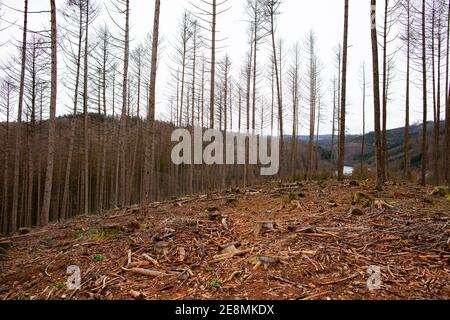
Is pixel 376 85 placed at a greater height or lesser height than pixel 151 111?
greater

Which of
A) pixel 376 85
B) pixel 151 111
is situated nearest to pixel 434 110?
pixel 376 85

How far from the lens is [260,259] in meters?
3.96

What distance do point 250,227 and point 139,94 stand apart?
15.2m

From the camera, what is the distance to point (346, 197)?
7812mm

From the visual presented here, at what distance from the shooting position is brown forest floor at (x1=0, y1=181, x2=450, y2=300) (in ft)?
10.9

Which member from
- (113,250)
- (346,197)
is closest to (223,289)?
(113,250)

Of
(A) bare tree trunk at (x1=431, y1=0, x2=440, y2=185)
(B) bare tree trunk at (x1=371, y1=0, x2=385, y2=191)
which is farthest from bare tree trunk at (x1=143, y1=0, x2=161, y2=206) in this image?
(A) bare tree trunk at (x1=431, y1=0, x2=440, y2=185)

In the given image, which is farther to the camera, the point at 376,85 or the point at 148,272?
the point at 376,85

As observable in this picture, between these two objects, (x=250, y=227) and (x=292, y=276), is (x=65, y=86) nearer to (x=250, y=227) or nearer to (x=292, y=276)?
(x=250, y=227)

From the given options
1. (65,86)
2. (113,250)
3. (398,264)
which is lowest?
(113,250)

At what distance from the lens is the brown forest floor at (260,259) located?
3318mm

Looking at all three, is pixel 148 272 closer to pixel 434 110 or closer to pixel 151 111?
pixel 151 111

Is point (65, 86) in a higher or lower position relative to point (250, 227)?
higher
